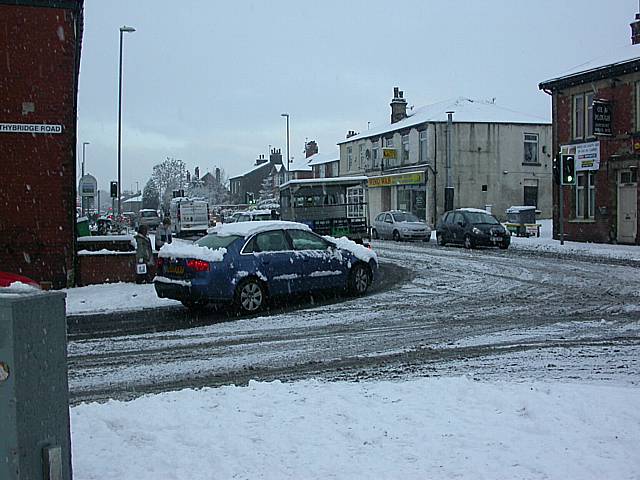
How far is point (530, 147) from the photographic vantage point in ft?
159

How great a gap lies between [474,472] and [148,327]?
774cm

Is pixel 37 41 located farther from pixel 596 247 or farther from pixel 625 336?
pixel 596 247

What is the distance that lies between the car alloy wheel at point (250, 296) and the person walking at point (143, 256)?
4.29 meters

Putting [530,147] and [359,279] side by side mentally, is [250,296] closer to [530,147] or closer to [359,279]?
[359,279]

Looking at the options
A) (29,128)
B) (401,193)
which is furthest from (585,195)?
(29,128)

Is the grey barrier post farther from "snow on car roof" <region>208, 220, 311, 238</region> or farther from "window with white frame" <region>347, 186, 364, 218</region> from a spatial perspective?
"window with white frame" <region>347, 186, 364, 218</region>

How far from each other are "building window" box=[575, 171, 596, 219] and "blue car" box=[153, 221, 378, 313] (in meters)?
20.2

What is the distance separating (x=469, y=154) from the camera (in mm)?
47562

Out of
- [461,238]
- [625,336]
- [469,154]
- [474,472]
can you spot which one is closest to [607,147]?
[461,238]

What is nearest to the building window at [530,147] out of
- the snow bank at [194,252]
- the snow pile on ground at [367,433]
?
the snow bank at [194,252]

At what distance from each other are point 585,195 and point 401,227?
28.6 ft

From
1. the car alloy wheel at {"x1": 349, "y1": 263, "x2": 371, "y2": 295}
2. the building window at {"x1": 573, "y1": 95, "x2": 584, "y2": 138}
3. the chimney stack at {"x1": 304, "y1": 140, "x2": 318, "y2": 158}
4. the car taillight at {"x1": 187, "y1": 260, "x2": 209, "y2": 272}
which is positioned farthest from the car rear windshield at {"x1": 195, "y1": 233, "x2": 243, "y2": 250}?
the chimney stack at {"x1": 304, "y1": 140, "x2": 318, "y2": 158}

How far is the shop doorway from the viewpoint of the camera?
2861 cm

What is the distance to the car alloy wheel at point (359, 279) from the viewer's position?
14383mm
